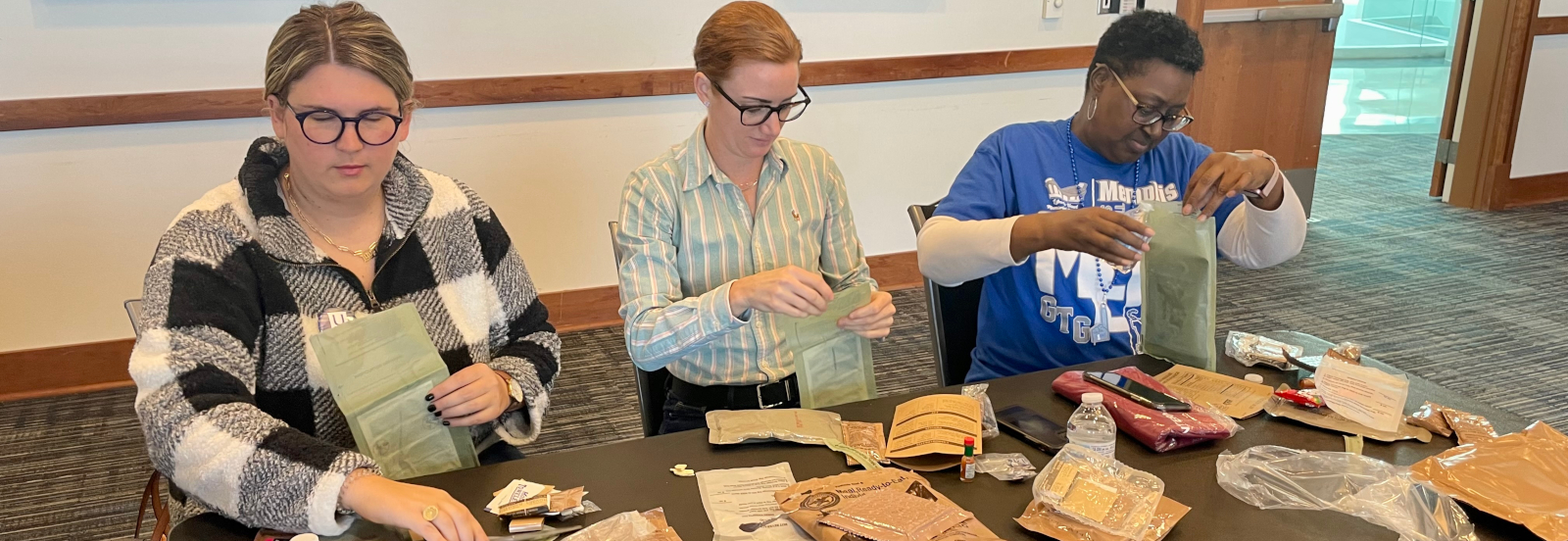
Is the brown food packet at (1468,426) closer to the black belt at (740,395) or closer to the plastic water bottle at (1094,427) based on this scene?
the plastic water bottle at (1094,427)

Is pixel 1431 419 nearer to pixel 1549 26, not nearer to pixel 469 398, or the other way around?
pixel 469 398

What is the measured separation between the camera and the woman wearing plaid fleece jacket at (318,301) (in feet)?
3.66

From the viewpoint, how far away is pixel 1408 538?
107 cm

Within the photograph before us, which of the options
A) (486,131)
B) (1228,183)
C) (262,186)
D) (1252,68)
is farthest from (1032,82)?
(262,186)

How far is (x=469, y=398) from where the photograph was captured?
4.32 ft

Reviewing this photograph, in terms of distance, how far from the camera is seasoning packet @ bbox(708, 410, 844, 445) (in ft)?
4.17

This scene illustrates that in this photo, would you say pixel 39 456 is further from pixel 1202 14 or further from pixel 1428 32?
pixel 1428 32

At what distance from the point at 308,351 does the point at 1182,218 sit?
124 cm

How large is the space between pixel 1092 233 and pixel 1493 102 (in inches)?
192

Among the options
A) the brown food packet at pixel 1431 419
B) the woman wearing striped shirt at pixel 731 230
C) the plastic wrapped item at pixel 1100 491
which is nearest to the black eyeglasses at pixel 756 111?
the woman wearing striped shirt at pixel 731 230

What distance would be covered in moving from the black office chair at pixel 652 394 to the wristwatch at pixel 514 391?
10.6 inches

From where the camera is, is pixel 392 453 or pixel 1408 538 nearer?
pixel 1408 538

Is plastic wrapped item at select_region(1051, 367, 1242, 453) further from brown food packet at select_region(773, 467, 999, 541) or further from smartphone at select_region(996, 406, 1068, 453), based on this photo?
brown food packet at select_region(773, 467, 999, 541)

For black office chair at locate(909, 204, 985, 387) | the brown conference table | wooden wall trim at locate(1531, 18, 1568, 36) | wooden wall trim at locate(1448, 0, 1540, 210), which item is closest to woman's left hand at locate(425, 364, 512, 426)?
the brown conference table
